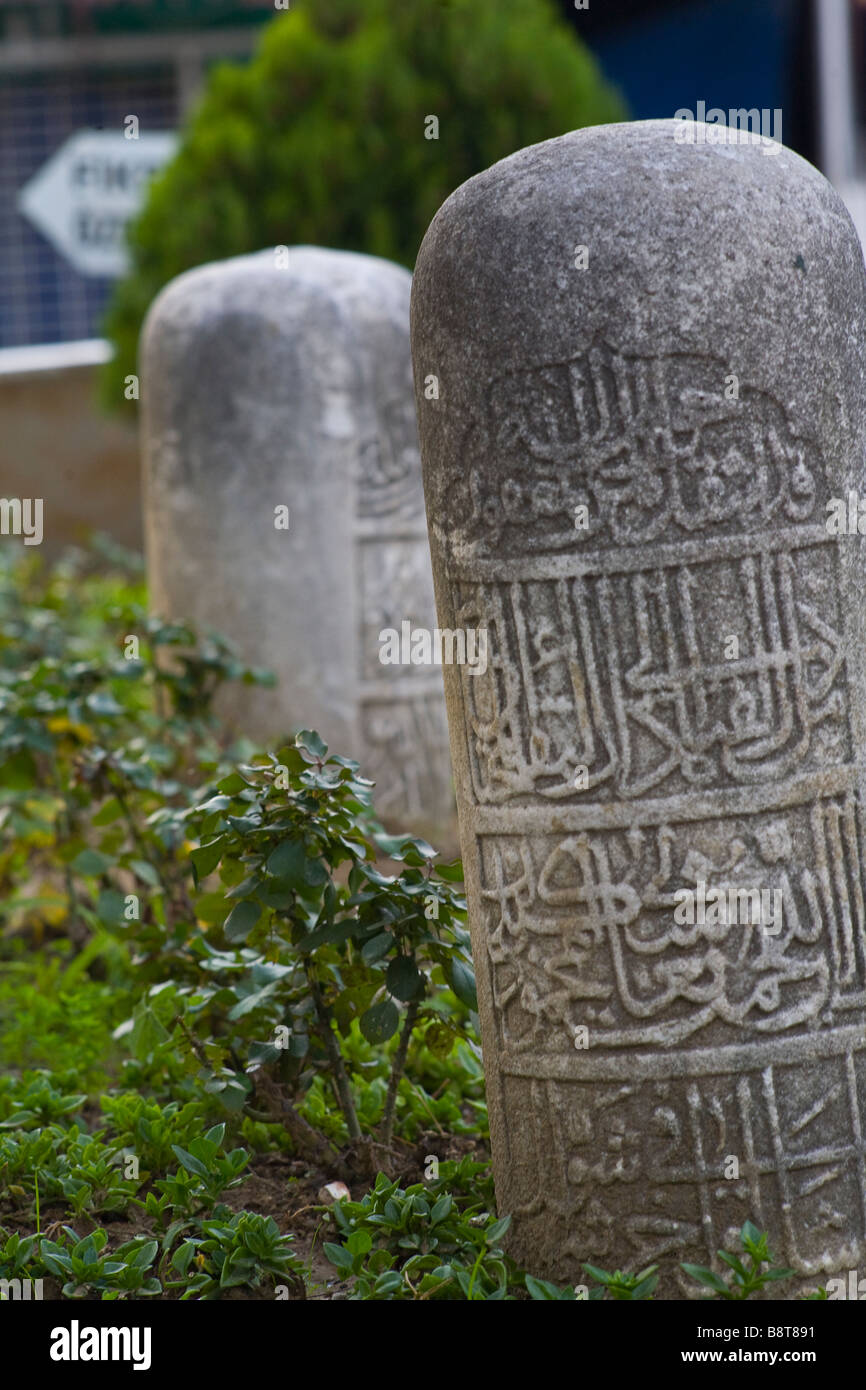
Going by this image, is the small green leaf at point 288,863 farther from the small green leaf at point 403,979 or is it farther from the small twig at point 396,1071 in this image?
the small twig at point 396,1071

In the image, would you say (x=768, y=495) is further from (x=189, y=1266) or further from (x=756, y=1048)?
(x=189, y=1266)

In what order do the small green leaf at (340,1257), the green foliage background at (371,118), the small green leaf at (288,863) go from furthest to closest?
the green foliage background at (371,118), the small green leaf at (288,863), the small green leaf at (340,1257)

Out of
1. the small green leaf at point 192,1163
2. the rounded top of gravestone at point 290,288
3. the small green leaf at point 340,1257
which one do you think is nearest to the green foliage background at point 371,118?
the rounded top of gravestone at point 290,288

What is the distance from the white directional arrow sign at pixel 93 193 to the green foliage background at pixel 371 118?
2.53 metres

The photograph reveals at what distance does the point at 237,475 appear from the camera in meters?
4.29

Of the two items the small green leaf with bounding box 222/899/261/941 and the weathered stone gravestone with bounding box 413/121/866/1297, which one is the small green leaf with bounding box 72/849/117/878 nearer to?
the small green leaf with bounding box 222/899/261/941

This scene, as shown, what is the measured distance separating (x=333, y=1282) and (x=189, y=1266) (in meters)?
0.22

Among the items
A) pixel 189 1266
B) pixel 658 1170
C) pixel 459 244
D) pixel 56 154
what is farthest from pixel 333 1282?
pixel 56 154

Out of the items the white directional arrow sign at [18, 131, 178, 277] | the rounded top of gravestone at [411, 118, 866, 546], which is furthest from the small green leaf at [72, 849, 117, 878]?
the white directional arrow sign at [18, 131, 178, 277]

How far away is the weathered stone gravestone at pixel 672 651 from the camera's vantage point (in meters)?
1.95

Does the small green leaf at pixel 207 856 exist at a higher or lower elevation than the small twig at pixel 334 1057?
higher

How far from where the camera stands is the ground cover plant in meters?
2.10

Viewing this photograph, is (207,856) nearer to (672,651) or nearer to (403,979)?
(403,979)

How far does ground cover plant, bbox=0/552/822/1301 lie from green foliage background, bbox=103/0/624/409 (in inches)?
188
